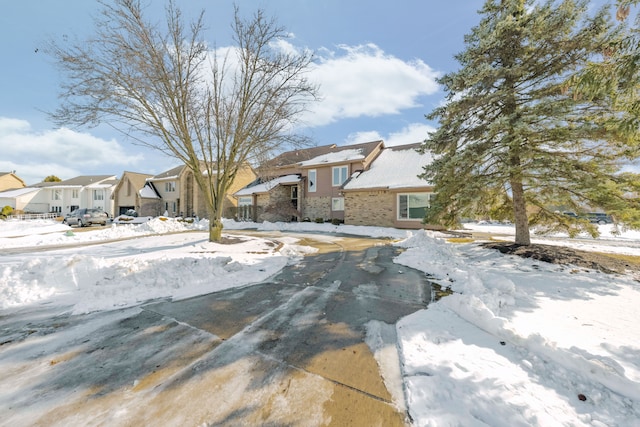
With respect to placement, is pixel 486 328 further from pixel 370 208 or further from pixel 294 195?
pixel 294 195

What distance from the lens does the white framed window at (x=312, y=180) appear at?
79.3 ft

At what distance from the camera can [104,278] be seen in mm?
5801

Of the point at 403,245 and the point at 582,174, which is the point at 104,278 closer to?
the point at 403,245

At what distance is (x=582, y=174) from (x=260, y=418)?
10201mm

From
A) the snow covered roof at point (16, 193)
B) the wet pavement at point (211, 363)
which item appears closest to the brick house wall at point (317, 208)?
the wet pavement at point (211, 363)

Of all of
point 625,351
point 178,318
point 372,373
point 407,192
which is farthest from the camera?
point 407,192

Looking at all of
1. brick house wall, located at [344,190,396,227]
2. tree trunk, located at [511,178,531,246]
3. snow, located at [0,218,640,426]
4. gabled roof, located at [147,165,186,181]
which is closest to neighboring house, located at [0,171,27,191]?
gabled roof, located at [147,165,186,181]

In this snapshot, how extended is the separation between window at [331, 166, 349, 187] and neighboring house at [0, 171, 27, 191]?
224 feet

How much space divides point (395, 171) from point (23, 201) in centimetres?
6316

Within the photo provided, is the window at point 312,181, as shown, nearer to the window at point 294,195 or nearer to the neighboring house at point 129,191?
the window at point 294,195

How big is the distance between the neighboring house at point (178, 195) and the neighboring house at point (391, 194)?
17440 millimetres

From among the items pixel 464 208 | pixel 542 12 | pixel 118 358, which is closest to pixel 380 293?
pixel 118 358

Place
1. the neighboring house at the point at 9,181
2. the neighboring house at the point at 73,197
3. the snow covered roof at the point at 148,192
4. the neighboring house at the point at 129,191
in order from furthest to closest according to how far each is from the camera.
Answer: the neighboring house at the point at 9,181 → the neighboring house at the point at 73,197 → the neighboring house at the point at 129,191 → the snow covered roof at the point at 148,192

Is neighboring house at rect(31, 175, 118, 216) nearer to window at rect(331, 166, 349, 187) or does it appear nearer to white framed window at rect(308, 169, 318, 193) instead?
white framed window at rect(308, 169, 318, 193)
